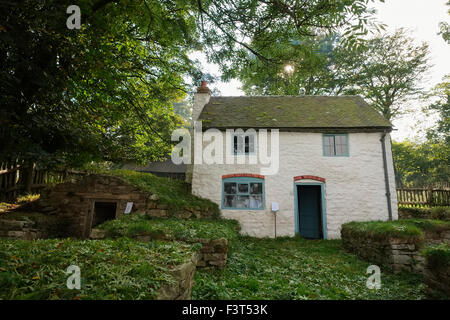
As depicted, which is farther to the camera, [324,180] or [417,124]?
[417,124]

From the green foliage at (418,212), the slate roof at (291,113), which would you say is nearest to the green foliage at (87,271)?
the slate roof at (291,113)

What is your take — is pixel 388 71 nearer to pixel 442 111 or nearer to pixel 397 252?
pixel 442 111

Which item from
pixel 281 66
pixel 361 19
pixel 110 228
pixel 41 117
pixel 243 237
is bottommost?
pixel 243 237

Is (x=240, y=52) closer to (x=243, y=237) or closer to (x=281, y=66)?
(x=281, y=66)

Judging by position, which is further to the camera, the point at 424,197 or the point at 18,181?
the point at 424,197

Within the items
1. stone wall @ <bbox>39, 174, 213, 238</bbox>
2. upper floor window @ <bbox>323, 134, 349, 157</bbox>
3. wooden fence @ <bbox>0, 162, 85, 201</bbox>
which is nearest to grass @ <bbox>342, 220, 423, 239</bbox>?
upper floor window @ <bbox>323, 134, 349, 157</bbox>

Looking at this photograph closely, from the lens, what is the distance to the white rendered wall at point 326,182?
959 cm

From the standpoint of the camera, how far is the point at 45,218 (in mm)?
7848

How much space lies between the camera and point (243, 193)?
10047 millimetres


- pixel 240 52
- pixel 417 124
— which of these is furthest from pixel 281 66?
pixel 417 124

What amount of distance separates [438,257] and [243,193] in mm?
6671

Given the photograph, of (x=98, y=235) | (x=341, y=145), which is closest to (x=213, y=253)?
(x=98, y=235)

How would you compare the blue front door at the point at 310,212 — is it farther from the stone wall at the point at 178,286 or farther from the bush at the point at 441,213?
the stone wall at the point at 178,286

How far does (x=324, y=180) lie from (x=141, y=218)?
814cm
